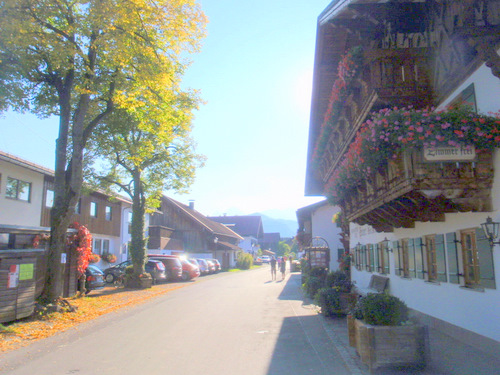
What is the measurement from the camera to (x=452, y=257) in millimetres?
8516

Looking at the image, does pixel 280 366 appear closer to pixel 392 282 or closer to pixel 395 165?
pixel 395 165

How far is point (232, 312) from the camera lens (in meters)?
14.0

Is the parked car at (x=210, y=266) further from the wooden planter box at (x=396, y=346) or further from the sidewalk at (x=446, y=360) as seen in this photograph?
the wooden planter box at (x=396, y=346)

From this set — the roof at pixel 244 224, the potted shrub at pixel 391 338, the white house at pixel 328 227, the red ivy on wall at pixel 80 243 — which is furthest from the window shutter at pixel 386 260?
the roof at pixel 244 224

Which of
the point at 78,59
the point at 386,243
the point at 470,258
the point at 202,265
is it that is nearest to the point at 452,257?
the point at 470,258

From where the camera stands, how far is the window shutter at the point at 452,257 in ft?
27.4

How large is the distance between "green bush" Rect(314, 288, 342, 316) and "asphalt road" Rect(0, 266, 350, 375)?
0.55 metres

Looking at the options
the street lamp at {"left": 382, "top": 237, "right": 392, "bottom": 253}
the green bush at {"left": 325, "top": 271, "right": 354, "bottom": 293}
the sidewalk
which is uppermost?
the street lamp at {"left": 382, "top": 237, "right": 392, "bottom": 253}

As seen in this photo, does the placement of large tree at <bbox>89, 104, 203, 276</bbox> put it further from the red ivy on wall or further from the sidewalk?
the sidewalk

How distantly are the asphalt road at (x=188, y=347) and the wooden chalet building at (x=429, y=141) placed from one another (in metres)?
2.70

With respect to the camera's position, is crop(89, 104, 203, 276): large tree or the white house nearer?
crop(89, 104, 203, 276): large tree

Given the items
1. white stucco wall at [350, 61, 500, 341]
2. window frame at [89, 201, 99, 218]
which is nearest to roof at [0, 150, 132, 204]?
window frame at [89, 201, 99, 218]

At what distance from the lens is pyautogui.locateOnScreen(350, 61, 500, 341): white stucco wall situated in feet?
22.7

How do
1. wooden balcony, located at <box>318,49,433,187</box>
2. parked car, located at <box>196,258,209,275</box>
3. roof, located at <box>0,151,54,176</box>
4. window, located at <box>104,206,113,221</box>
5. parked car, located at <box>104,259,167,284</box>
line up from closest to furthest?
wooden balcony, located at <box>318,49,433,187</box>
roof, located at <box>0,151,54,176</box>
parked car, located at <box>104,259,167,284</box>
window, located at <box>104,206,113,221</box>
parked car, located at <box>196,258,209,275</box>
